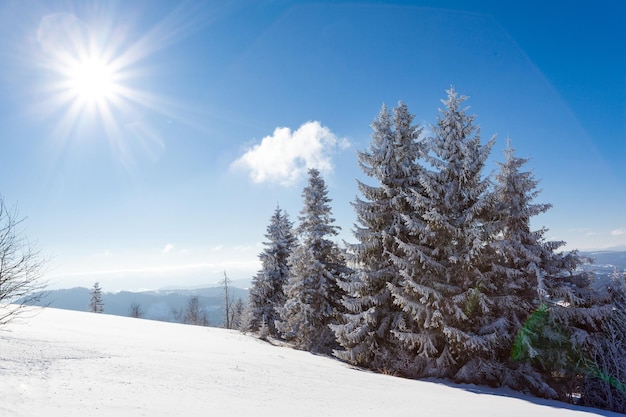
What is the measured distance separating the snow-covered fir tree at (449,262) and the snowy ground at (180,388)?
11.6 feet

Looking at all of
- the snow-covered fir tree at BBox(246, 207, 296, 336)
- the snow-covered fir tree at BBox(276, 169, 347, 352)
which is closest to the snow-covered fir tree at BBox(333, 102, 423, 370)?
the snow-covered fir tree at BBox(276, 169, 347, 352)

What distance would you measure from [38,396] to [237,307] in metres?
67.9

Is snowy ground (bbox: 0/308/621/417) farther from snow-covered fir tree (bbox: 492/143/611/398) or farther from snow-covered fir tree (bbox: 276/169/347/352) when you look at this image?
snow-covered fir tree (bbox: 276/169/347/352)

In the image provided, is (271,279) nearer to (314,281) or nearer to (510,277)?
(314,281)

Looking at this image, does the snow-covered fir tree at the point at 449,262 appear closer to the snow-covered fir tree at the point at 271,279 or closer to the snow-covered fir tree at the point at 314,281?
the snow-covered fir tree at the point at 314,281

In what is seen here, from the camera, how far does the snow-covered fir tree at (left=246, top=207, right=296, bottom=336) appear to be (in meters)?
30.4

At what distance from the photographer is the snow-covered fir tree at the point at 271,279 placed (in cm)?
3038

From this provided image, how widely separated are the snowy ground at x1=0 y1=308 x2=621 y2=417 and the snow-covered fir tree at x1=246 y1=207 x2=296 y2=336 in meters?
18.6

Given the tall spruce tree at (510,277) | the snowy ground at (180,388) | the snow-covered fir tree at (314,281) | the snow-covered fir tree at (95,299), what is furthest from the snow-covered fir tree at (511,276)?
the snow-covered fir tree at (95,299)

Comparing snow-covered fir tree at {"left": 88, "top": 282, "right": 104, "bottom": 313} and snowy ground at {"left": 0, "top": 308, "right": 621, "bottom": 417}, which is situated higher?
snow-covered fir tree at {"left": 88, "top": 282, "right": 104, "bottom": 313}

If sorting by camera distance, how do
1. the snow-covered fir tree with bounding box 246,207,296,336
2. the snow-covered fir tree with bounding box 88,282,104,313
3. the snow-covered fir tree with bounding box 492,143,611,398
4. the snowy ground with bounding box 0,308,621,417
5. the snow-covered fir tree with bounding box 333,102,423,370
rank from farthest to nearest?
the snow-covered fir tree with bounding box 88,282,104,313
the snow-covered fir tree with bounding box 246,207,296,336
the snow-covered fir tree with bounding box 333,102,423,370
the snow-covered fir tree with bounding box 492,143,611,398
the snowy ground with bounding box 0,308,621,417

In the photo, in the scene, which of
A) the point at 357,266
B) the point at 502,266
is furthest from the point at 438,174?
the point at 357,266

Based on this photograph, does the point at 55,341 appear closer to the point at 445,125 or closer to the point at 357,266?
the point at 357,266

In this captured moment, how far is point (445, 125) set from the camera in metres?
16.0
